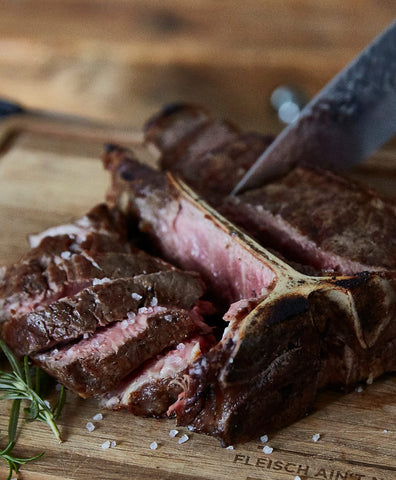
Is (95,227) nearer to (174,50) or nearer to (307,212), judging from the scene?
(307,212)

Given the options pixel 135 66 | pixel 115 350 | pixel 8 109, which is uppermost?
pixel 135 66

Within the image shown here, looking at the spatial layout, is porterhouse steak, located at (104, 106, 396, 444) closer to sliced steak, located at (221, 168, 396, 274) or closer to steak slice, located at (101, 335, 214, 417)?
sliced steak, located at (221, 168, 396, 274)

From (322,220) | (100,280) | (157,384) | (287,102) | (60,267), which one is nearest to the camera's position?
(157,384)

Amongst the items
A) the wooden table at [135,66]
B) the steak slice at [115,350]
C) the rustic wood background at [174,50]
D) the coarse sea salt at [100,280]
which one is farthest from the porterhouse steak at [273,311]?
the rustic wood background at [174,50]

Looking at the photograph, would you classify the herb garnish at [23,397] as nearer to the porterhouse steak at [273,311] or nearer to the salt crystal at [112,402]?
the salt crystal at [112,402]

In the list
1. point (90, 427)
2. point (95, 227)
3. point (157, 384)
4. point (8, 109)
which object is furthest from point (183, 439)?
point (8, 109)

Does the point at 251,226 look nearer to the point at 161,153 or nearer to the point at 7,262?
the point at 161,153

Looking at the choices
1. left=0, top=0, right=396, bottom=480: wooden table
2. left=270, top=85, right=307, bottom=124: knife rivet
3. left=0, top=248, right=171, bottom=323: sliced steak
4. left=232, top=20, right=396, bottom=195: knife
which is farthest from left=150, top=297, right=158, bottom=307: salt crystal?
left=270, top=85, right=307, bottom=124: knife rivet
